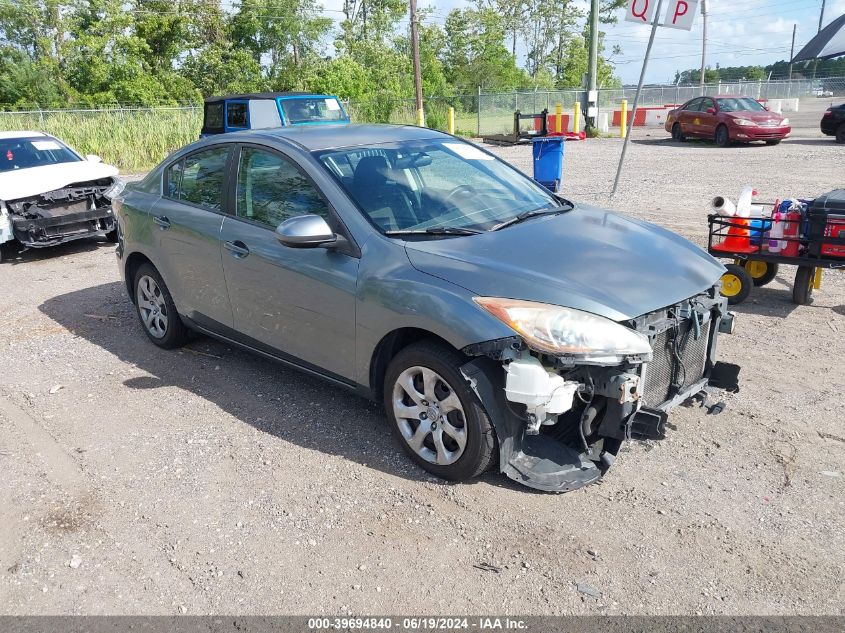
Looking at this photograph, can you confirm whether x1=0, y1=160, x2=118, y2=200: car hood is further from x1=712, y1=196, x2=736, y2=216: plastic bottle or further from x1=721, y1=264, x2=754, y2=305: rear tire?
x1=721, y1=264, x2=754, y2=305: rear tire

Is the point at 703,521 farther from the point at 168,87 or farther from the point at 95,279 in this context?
the point at 168,87

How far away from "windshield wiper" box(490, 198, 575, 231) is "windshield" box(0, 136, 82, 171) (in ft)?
27.3

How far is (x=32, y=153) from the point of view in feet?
33.4

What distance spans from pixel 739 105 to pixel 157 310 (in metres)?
20.8

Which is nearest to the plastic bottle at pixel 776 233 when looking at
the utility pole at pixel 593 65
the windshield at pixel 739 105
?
the windshield at pixel 739 105

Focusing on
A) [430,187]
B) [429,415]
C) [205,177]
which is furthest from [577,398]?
[205,177]

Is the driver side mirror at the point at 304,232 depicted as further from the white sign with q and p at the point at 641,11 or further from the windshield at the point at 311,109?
the windshield at the point at 311,109

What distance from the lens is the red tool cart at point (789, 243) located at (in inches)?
229

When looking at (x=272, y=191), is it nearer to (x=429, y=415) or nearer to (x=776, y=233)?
(x=429, y=415)

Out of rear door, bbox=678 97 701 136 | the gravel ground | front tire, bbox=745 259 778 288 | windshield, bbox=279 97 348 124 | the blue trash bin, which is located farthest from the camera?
rear door, bbox=678 97 701 136

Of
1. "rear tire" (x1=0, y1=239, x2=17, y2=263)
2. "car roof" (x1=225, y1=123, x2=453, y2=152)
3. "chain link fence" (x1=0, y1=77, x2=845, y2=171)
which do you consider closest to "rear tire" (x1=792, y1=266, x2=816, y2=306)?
"car roof" (x1=225, y1=123, x2=453, y2=152)

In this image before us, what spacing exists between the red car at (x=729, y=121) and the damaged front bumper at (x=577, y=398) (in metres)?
19.4

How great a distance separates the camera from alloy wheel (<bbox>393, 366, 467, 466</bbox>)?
3.55m

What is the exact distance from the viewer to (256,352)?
477cm
